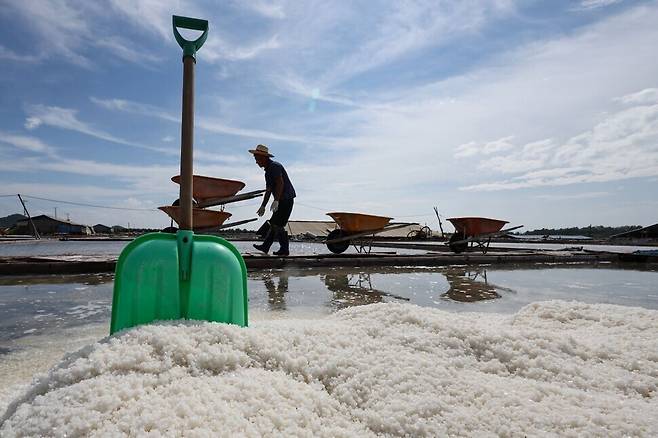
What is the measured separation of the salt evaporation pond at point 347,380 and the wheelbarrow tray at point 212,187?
19.5 ft

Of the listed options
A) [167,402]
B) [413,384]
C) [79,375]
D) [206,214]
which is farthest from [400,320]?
[206,214]

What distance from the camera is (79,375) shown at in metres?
0.99

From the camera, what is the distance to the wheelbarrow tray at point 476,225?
31.3ft

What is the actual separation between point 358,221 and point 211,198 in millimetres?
3198

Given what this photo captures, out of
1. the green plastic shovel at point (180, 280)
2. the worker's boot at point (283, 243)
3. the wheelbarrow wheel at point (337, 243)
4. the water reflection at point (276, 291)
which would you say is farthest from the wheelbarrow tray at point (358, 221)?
the green plastic shovel at point (180, 280)

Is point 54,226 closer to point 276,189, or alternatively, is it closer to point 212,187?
point 212,187

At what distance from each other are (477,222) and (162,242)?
9233mm

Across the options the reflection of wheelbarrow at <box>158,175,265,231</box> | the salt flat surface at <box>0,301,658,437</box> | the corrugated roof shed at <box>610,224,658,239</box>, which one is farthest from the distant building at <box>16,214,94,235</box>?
the corrugated roof shed at <box>610,224,658,239</box>

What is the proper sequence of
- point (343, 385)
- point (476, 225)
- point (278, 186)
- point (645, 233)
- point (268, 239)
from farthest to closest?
point (645, 233) → point (476, 225) → point (268, 239) → point (278, 186) → point (343, 385)

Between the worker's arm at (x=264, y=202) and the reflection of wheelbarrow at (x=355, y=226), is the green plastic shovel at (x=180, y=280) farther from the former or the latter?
the reflection of wheelbarrow at (x=355, y=226)

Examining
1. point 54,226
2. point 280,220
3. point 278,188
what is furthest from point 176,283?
point 54,226

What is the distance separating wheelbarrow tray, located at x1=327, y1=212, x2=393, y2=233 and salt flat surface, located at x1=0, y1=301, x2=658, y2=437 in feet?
20.3

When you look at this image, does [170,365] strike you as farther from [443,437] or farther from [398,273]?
[398,273]

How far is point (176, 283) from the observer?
144 cm
